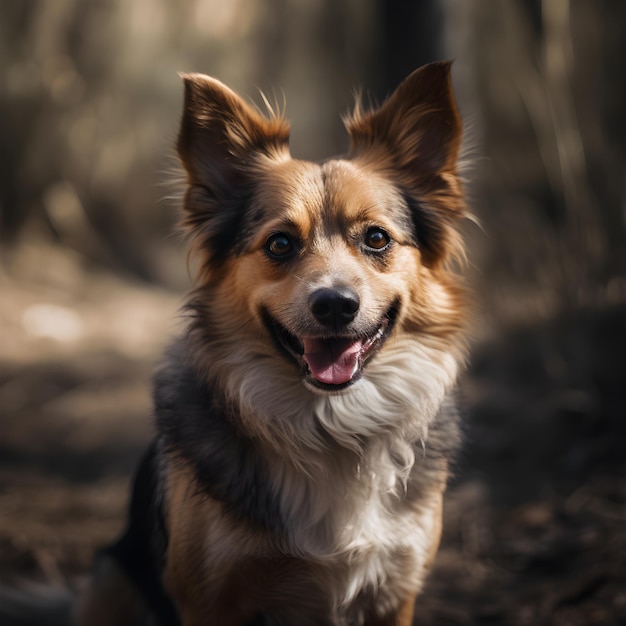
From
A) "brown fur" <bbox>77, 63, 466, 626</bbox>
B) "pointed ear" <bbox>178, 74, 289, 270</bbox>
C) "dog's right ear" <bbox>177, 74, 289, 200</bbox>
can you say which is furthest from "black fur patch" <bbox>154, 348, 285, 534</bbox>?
"dog's right ear" <bbox>177, 74, 289, 200</bbox>

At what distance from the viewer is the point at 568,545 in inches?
A: 164

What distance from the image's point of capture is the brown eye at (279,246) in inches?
121

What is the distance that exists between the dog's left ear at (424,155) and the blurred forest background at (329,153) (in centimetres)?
22

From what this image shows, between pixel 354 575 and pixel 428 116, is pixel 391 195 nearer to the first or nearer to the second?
pixel 428 116

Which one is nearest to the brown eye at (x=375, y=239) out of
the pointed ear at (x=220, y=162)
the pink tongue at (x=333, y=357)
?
the pink tongue at (x=333, y=357)

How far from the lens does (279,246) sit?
3080mm

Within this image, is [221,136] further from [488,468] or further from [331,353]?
[488,468]

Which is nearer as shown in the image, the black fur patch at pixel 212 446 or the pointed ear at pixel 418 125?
the black fur patch at pixel 212 446

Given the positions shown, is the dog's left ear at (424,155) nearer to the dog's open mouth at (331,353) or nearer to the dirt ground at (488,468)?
the dog's open mouth at (331,353)

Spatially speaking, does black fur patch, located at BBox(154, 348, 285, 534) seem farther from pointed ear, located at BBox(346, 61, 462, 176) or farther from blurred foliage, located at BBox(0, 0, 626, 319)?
blurred foliage, located at BBox(0, 0, 626, 319)

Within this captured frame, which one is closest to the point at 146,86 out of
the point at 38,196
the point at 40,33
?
the point at 40,33

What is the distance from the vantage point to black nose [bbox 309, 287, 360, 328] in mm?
2752

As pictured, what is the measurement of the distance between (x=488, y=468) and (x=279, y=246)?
9.04ft

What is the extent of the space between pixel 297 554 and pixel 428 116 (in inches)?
77.2
